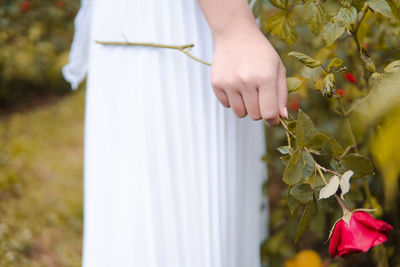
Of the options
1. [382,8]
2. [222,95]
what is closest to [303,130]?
[222,95]

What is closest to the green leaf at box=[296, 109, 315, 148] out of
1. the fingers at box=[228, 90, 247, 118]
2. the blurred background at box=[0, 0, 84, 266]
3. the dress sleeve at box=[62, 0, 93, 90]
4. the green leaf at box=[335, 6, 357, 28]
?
the fingers at box=[228, 90, 247, 118]

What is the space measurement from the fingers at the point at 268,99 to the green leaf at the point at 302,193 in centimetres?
13

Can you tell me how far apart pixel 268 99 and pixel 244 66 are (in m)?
0.07

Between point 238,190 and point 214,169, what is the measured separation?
0.19 m

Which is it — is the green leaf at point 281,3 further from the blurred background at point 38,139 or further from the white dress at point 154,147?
the blurred background at point 38,139

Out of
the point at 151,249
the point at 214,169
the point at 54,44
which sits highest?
the point at 54,44

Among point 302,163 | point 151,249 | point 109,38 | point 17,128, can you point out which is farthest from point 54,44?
point 302,163

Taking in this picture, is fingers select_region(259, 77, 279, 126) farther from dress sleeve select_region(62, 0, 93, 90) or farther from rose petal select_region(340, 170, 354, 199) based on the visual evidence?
dress sleeve select_region(62, 0, 93, 90)

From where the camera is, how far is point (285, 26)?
0.81 meters

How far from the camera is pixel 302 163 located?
2.09ft

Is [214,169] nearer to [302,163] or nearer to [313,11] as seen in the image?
[302,163]

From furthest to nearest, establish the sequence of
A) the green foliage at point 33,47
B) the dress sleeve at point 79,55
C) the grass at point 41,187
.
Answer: the green foliage at point 33,47 → the grass at point 41,187 → the dress sleeve at point 79,55

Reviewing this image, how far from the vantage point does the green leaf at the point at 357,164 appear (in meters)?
0.66

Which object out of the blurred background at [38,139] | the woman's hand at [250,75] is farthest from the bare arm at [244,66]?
the blurred background at [38,139]
